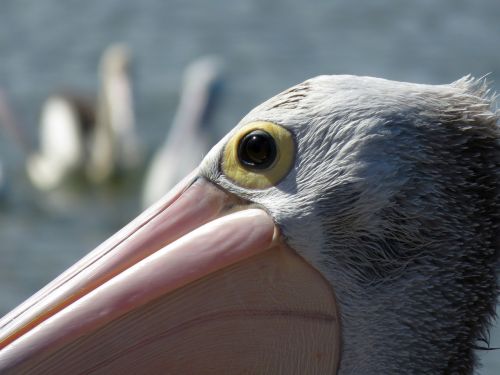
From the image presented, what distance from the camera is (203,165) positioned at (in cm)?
328

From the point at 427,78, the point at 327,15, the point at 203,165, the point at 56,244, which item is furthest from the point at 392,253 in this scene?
the point at 327,15

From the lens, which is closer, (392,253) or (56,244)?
(392,253)

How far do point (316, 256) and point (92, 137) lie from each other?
444 inches

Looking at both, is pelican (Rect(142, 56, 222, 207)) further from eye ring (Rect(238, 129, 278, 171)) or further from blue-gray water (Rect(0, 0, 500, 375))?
eye ring (Rect(238, 129, 278, 171))

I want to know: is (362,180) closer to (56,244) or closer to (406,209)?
(406,209)

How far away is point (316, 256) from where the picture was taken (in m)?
3.13

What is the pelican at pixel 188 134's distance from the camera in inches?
453

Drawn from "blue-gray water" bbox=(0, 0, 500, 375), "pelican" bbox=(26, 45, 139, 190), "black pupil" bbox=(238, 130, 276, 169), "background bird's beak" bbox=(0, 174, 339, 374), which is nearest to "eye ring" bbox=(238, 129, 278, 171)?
"black pupil" bbox=(238, 130, 276, 169)

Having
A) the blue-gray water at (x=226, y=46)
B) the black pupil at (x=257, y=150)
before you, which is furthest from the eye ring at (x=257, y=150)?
the blue-gray water at (x=226, y=46)

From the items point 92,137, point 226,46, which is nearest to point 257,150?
point 92,137

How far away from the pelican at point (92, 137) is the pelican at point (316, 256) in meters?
10.0

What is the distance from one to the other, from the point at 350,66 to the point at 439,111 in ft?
32.6

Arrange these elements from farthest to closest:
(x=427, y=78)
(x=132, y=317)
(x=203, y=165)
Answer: (x=427, y=78) → (x=203, y=165) → (x=132, y=317)

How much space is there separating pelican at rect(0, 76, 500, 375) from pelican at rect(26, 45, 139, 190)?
32.8ft
